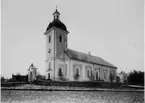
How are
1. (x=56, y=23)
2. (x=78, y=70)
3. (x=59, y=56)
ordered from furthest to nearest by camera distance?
1. (x=78, y=70)
2. (x=59, y=56)
3. (x=56, y=23)

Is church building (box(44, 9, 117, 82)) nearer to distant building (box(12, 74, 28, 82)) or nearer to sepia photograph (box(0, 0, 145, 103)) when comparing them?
sepia photograph (box(0, 0, 145, 103))

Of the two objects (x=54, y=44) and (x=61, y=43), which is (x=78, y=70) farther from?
(x=54, y=44)

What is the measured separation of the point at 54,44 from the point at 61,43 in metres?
0.25

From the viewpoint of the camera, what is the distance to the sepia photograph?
190 inches

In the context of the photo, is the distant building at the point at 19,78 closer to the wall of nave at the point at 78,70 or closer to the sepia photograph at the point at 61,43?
the sepia photograph at the point at 61,43

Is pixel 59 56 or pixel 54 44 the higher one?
pixel 54 44

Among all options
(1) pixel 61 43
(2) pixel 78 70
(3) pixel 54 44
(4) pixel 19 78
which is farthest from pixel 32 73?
(2) pixel 78 70

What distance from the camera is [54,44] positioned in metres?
6.24

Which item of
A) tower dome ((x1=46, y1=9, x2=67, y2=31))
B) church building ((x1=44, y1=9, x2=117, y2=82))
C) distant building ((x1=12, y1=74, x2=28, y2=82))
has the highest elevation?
tower dome ((x1=46, y1=9, x2=67, y2=31))

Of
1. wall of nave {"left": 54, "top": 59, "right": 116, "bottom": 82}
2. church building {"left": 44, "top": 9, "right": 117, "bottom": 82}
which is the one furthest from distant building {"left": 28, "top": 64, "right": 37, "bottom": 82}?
wall of nave {"left": 54, "top": 59, "right": 116, "bottom": 82}

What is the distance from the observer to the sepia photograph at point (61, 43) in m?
4.82

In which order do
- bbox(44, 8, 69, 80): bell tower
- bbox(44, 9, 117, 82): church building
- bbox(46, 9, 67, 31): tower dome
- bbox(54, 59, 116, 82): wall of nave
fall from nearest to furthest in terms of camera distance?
bbox(46, 9, 67, 31): tower dome < bbox(44, 8, 69, 80): bell tower < bbox(44, 9, 117, 82): church building < bbox(54, 59, 116, 82): wall of nave

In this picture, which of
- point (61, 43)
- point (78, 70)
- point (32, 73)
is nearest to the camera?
point (32, 73)

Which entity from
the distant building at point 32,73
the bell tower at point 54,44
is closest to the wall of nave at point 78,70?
the bell tower at point 54,44
